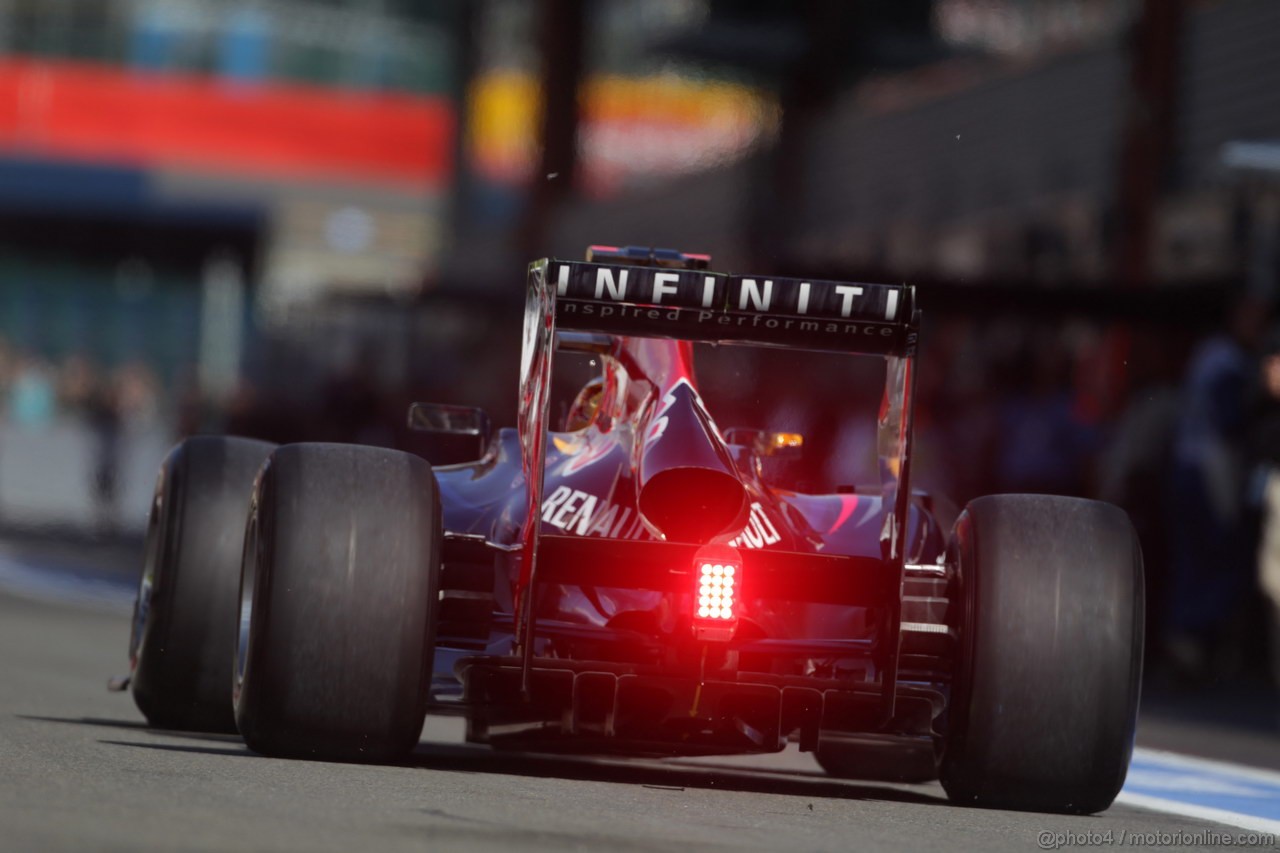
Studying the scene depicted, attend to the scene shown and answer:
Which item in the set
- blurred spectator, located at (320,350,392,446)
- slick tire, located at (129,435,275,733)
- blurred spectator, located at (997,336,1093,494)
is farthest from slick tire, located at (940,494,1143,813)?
blurred spectator, located at (320,350,392,446)

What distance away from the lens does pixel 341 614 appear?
25.0 feet

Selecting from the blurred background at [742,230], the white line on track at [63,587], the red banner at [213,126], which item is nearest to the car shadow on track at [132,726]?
the blurred background at [742,230]

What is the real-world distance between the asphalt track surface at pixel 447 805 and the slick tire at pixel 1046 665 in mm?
127

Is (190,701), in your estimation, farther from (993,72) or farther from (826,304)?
(993,72)

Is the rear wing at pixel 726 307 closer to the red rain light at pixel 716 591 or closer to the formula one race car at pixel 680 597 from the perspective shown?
the formula one race car at pixel 680 597

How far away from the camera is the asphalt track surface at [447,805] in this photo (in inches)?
241

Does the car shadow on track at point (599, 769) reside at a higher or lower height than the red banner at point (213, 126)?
lower

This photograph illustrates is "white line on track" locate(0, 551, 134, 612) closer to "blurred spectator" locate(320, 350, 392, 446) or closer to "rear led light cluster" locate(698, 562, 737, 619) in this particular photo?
"blurred spectator" locate(320, 350, 392, 446)

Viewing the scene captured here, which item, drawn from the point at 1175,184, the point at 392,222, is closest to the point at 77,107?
the point at 392,222

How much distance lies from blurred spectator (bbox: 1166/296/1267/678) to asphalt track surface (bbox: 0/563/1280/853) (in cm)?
566

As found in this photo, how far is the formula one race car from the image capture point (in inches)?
303

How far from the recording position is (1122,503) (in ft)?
51.3

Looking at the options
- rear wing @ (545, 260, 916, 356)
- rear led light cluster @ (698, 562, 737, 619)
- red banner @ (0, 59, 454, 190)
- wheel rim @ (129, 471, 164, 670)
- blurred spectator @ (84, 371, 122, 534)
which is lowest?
blurred spectator @ (84, 371, 122, 534)

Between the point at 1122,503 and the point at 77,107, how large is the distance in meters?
48.5
